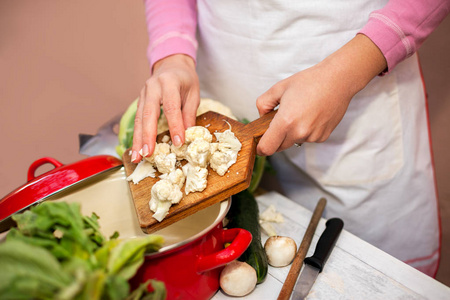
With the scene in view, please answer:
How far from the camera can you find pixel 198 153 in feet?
2.49

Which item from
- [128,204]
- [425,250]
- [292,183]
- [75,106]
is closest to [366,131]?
[292,183]

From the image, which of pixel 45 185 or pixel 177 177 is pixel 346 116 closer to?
pixel 177 177

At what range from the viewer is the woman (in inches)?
33.0

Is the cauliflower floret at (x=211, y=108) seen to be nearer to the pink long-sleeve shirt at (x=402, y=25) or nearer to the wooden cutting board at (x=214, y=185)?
the wooden cutting board at (x=214, y=185)

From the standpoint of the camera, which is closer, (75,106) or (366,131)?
(366,131)

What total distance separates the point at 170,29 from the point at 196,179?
1.85ft

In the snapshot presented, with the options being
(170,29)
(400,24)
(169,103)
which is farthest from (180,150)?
(400,24)

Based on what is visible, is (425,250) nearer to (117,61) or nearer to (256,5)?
(256,5)

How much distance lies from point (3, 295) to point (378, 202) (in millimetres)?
1031

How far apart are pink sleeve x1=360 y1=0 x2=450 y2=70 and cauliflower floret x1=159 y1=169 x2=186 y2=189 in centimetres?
55

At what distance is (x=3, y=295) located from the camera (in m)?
0.44

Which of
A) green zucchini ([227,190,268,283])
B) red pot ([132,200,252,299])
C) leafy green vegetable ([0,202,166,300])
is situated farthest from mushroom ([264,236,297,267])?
leafy green vegetable ([0,202,166,300])

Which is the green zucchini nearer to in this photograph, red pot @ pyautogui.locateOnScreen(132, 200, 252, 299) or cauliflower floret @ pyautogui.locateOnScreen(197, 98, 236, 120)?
red pot @ pyautogui.locateOnScreen(132, 200, 252, 299)

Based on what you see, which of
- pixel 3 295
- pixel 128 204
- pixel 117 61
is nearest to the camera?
pixel 3 295
